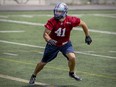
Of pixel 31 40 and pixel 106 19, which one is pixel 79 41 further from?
pixel 106 19

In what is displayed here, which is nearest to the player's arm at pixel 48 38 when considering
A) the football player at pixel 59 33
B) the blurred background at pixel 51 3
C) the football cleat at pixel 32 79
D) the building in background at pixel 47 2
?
the football player at pixel 59 33

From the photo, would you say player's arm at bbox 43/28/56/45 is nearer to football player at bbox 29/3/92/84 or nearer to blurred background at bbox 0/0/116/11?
football player at bbox 29/3/92/84

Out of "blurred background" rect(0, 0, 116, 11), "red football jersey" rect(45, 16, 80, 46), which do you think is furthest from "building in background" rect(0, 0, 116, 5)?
"red football jersey" rect(45, 16, 80, 46)

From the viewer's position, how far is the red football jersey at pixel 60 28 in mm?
11230

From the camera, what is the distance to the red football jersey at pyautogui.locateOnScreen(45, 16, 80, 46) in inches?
442

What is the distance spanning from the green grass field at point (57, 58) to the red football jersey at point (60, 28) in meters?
0.94

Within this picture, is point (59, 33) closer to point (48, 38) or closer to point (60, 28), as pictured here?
point (60, 28)

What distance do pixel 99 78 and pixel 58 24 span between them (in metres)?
1.75

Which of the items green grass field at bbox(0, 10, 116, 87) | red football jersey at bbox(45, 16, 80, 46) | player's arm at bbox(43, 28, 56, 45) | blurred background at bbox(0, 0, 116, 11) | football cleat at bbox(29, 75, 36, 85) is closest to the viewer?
player's arm at bbox(43, 28, 56, 45)

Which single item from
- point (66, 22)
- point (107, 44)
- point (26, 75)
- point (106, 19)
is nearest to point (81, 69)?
point (26, 75)

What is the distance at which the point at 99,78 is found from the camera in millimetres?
12219

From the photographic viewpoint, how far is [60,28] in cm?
1128

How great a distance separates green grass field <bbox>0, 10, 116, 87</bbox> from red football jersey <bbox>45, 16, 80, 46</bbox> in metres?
0.94

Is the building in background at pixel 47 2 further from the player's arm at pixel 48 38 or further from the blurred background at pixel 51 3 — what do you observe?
the player's arm at pixel 48 38
